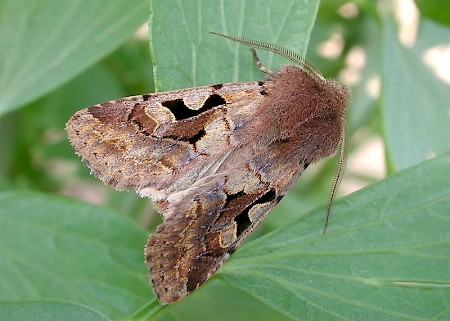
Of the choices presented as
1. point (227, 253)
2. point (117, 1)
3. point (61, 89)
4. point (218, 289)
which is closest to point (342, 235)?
point (227, 253)

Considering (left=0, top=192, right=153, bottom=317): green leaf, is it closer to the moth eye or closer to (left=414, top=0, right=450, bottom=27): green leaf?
the moth eye

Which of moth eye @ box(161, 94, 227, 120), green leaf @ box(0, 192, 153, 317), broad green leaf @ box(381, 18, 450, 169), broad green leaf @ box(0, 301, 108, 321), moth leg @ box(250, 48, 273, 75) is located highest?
moth leg @ box(250, 48, 273, 75)

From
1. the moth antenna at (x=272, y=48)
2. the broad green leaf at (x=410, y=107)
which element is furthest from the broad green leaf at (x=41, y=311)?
the broad green leaf at (x=410, y=107)

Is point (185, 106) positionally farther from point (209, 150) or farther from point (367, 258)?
point (367, 258)

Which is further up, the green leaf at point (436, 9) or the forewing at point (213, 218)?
the green leaf at point (436, 9)

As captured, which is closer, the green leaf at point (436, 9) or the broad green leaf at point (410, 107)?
the green leaf at point (436, 9)

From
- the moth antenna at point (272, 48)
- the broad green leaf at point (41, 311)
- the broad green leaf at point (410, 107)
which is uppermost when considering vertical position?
the moth antenna at point (272, 48)

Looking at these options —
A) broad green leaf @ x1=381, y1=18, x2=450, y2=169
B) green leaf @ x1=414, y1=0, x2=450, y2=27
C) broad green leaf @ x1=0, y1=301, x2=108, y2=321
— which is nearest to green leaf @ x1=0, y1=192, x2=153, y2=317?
broad green leaf @ x1=0, y1=301, x2=108, y2=321

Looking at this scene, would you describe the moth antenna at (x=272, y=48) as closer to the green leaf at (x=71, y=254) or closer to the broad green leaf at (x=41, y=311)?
the green leaf at (x=71, y=254)
